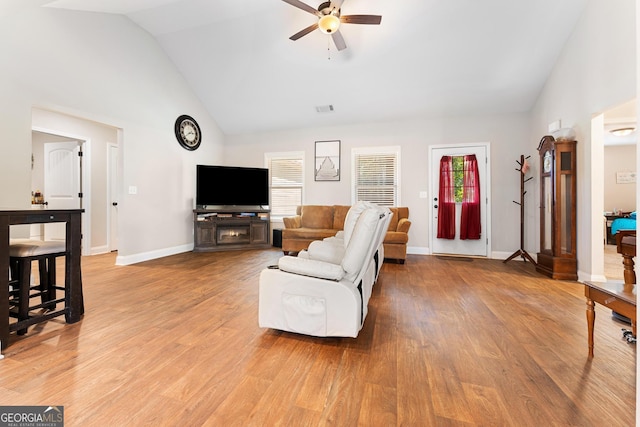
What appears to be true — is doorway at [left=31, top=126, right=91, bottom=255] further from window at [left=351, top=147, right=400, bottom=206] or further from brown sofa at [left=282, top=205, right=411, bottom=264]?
window at [left=351, top=147, right=400, bottom=206]

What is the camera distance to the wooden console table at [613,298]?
1384 mm

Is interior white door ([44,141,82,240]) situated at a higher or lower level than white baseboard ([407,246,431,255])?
higher

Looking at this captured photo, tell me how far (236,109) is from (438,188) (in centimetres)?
436

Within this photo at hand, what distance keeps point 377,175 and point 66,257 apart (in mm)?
4735

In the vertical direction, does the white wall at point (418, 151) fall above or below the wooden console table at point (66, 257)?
above

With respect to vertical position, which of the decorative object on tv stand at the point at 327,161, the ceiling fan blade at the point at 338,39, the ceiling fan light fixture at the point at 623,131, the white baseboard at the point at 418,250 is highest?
the ceiling fan blade at the point at 338,39

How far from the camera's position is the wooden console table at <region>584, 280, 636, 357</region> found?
138cm

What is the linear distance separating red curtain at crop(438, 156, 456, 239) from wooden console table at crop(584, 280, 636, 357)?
11.0ft

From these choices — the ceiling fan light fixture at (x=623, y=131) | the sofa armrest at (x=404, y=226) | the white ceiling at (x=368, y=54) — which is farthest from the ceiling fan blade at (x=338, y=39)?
the ceiling fan light fixture at (x=623, y=131)

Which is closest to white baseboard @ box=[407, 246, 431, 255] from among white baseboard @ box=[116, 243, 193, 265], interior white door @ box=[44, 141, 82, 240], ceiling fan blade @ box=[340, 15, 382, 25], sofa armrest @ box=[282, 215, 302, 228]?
sofa armrest @ box=[282, 215, 302, 228]

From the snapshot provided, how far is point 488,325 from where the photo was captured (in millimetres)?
2115

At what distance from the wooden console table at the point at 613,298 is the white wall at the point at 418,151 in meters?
3.40

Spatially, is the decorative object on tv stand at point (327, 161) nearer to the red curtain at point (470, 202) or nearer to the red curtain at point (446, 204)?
the red curtain at point (446, 204)

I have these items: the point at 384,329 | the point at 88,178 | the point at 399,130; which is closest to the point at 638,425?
the point at 384,329
